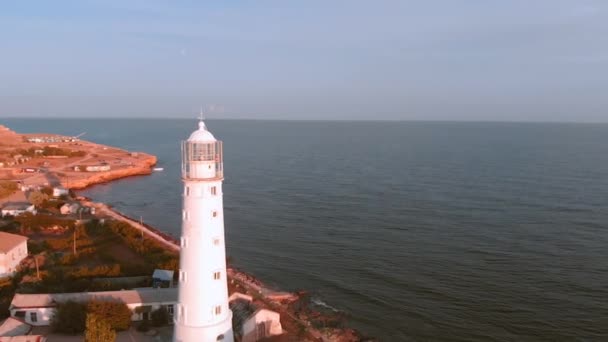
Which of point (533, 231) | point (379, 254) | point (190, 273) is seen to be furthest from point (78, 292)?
point (533, 231)

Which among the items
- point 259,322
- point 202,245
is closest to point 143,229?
point 259,322

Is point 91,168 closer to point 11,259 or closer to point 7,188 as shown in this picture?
point 7,188

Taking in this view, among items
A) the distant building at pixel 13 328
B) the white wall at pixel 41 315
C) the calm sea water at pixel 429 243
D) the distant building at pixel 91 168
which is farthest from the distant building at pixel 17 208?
the distant building at pixel 91 168

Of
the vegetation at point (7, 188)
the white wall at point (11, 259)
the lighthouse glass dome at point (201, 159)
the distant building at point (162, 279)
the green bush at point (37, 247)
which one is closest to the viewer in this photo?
the lighthouse glass dome at point (201, 159)

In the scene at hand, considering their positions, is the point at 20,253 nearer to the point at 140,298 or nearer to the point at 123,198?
the point at 140,298

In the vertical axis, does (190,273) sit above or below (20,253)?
above

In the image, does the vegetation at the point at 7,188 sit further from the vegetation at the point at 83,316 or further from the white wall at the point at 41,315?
the vegetation at the point at 83,316

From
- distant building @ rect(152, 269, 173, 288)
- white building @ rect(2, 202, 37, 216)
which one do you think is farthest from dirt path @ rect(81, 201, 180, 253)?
distant building @ rect(152, 269, 173, 288)
